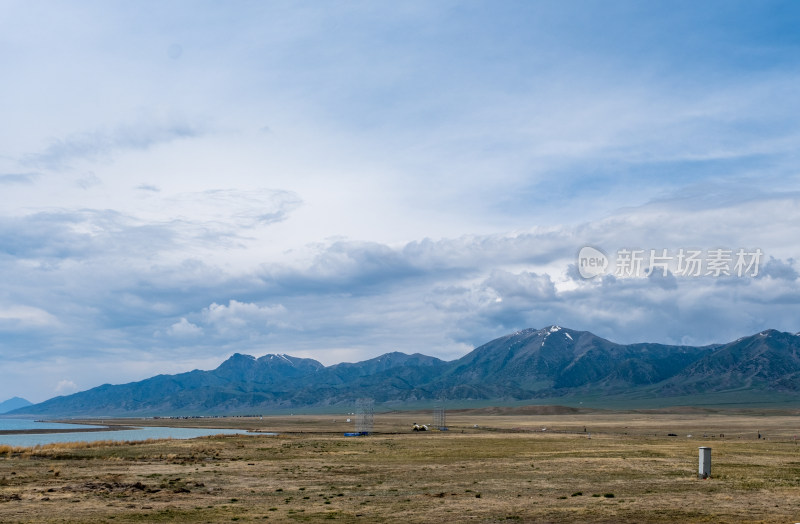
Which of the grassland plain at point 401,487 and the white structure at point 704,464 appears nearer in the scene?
the grassland plain at point 401,487

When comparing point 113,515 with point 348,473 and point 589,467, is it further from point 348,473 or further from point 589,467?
point 589,467

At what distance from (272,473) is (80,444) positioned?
3809 cm

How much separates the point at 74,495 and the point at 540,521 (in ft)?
73.7

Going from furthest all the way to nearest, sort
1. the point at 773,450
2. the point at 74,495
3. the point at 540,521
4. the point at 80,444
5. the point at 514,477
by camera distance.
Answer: the point at 80,444
the point at 773,450
the point at 514,477
the point at 74,495
the point at 540,521

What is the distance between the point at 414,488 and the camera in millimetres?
37375

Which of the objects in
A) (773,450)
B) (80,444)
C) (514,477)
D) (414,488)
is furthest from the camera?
(80,444)

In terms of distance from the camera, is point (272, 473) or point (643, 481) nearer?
point (643, 481)

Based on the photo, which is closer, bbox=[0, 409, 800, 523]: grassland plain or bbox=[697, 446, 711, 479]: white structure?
bbox=[0, 409, 800, 523]: grassland plain

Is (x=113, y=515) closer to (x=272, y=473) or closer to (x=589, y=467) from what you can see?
(x=272, y=473)

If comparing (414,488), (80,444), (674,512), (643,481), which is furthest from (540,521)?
(80,444)

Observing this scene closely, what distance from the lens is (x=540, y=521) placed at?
26703mm

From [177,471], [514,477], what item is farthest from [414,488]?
[177,471]

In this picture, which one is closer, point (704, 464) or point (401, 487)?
point (401, 487)

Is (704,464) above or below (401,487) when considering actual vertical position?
above
